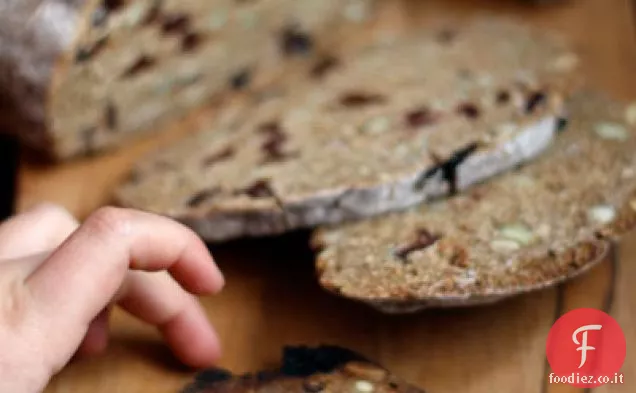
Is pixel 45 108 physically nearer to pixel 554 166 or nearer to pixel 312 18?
pixel 312 18

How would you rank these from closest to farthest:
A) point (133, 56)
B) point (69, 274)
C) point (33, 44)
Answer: point (69, 274)
point (33, 44)
point (133, 56)

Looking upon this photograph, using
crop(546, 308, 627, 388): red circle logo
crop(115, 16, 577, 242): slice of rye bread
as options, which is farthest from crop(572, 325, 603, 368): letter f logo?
crop(115, 16, 577, 242): slice of rye bread

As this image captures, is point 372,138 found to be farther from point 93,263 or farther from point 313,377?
point 93,263

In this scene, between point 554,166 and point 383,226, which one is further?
point 554,166

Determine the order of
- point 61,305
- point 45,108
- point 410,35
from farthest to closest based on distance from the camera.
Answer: point 410,35 < point 45,108 < point 61,305

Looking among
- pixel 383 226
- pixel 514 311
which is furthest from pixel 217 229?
pixel 514 311

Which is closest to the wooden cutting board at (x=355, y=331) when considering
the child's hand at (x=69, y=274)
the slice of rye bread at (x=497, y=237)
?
the slice of rye bread at (x=497, y=237)


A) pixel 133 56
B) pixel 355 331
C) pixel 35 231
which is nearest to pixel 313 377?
pixel 355 331
